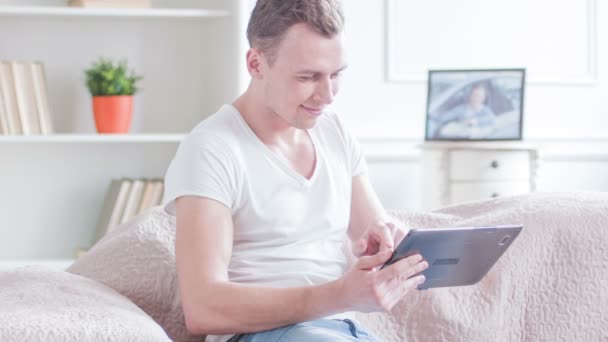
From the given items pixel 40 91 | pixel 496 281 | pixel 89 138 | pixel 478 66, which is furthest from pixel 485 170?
pixel 496 281

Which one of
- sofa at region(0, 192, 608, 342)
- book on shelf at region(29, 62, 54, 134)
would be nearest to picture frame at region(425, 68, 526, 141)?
book on shelf at region(29, 62, 54, 134)

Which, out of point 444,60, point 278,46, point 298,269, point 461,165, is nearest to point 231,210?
point 298,269

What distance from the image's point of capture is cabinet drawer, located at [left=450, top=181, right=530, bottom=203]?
3246mm

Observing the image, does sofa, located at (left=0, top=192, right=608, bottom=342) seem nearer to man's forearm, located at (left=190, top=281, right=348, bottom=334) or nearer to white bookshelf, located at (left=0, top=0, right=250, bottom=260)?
man's forearm, located at (left=190, top=281, right=348, bottom=334)

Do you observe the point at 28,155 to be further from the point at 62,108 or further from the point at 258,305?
the point at 258,305

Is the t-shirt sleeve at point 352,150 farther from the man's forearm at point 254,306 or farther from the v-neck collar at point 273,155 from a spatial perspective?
the man's forearm at point 254,306

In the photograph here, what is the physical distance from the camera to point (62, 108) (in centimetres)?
342

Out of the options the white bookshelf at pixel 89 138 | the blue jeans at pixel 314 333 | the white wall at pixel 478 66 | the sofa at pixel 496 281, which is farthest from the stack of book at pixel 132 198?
the blue jeans at pixel 314 333

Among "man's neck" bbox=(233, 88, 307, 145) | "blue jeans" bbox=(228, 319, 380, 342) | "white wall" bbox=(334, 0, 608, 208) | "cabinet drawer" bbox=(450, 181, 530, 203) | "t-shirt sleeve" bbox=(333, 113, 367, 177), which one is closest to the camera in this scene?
"blue jeans" bbox=(228, 319, 380, 342)

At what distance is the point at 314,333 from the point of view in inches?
52.0

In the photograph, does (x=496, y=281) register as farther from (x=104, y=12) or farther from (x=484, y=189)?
(x=104, y=12)

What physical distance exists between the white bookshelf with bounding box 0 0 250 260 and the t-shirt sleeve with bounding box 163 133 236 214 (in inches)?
74.5

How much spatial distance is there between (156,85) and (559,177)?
5.18ft

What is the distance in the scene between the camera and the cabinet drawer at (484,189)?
3246 millimetres
